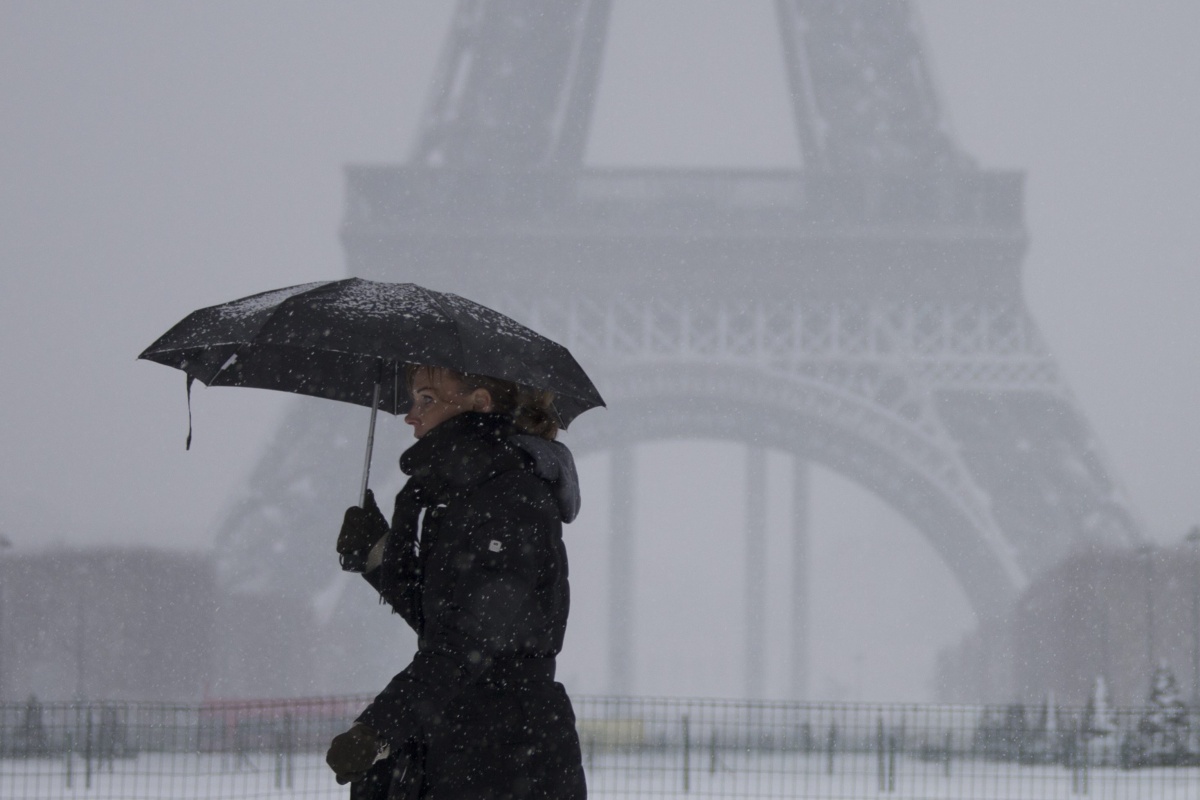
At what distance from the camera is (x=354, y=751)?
257 centimetres

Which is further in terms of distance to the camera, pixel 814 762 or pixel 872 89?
pixel 872 89

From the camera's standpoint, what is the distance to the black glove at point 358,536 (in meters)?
3.10

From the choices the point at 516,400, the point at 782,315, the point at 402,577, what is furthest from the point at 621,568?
the point at 402,577

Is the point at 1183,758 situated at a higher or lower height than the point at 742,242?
lower

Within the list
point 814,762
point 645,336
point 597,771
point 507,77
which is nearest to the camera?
point 597,771

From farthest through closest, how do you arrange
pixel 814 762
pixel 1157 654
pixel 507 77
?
pixel 507 77
pixel 1157 654
pixel 814 762

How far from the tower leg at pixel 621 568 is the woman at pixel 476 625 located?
49449mm

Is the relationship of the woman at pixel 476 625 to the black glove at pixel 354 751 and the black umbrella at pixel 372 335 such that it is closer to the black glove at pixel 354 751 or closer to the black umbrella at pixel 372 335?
the black glove at pixel 354 751

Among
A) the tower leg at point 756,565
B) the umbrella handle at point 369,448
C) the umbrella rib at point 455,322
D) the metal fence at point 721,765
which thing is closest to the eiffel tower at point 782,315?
the metal fence at point 721,765

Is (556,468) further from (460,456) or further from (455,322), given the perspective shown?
(455,322)

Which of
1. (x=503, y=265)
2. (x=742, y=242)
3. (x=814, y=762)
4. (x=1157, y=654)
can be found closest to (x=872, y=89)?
(x=742, y=242)

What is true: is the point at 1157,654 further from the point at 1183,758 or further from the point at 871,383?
the point at 1183,758

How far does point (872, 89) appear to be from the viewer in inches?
1389

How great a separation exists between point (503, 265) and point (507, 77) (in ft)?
23.3
